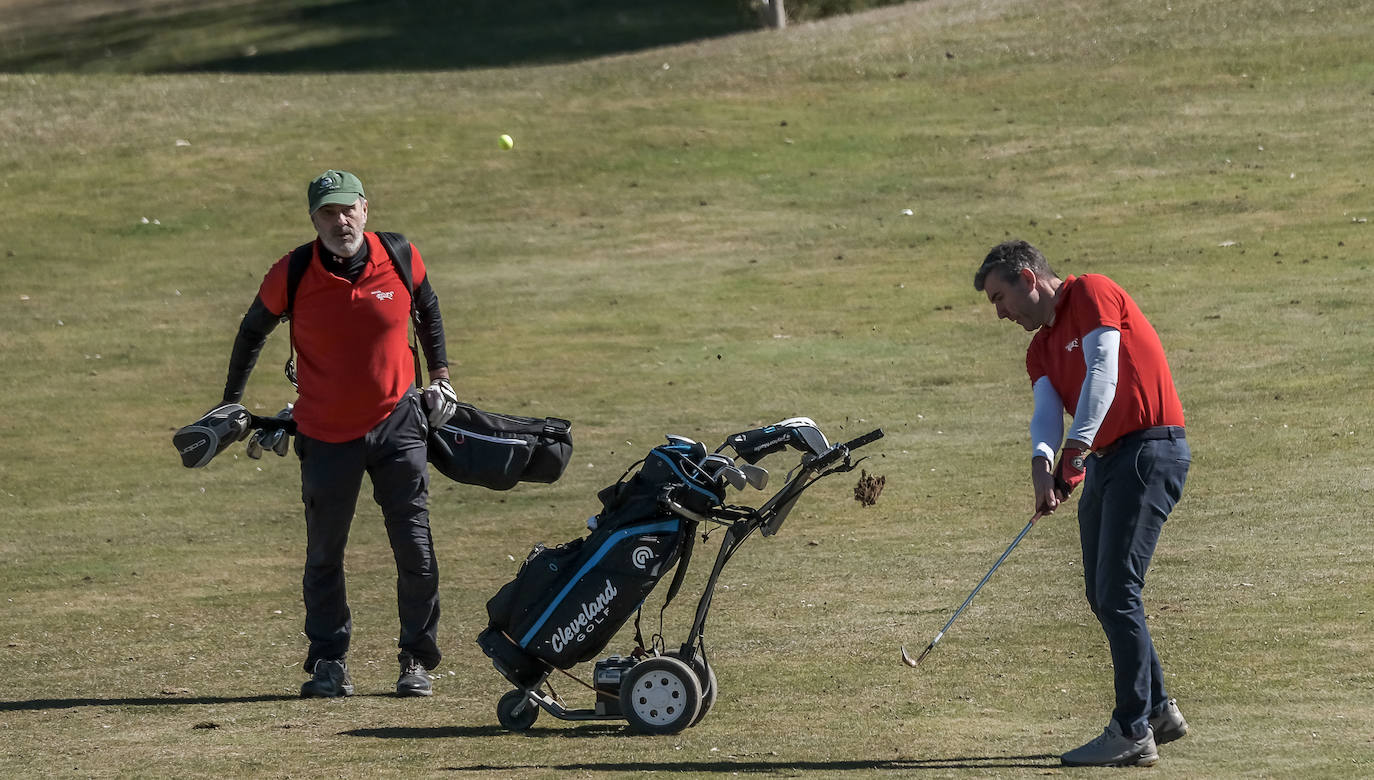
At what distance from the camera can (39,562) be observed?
10.9 m

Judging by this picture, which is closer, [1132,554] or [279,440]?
[1132,554]

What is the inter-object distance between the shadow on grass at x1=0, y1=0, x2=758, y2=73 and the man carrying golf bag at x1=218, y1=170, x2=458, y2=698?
96.3 ft

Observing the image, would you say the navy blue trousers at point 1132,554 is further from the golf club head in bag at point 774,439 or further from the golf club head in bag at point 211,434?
the golf club head in bag at point 211,434

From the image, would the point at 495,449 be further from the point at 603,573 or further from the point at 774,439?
the point at 774,439

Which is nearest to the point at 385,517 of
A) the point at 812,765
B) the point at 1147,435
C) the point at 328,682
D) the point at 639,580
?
the point at 328,682

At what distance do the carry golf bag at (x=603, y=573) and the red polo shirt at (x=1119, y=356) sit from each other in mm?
1394

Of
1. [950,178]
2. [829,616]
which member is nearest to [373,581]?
[829,616]

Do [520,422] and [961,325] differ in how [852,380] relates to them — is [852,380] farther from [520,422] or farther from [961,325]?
[520,422]

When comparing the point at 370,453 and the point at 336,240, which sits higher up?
the point at 336,240

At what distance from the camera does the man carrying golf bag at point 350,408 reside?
772 centimetres

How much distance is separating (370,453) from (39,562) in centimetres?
408

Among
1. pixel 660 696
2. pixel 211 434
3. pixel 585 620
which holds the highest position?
pixel 211 434

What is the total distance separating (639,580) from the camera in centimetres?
689

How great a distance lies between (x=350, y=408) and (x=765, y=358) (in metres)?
7.93
